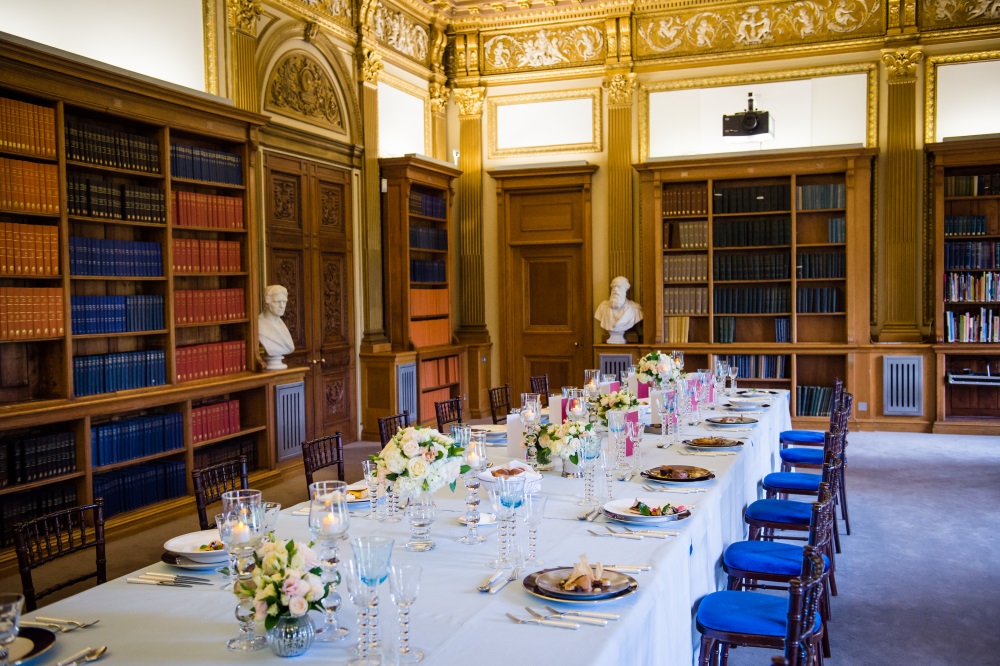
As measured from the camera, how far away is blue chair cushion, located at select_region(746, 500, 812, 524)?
4270 mm

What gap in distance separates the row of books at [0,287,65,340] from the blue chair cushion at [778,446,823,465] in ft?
15.6

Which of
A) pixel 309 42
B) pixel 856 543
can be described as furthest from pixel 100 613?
pixel 309 42

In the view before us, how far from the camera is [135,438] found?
5.73 m

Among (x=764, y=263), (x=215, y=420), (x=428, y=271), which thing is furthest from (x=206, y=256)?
(x=764, y=263)

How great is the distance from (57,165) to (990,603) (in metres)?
5.67

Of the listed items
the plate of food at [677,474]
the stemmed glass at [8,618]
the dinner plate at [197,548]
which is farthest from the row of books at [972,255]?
the stemmed glass at [8,618]

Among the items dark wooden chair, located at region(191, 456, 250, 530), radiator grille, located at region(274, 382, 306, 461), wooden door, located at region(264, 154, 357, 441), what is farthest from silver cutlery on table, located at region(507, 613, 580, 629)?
wooden door, located at region(264, 154, 357, 441)

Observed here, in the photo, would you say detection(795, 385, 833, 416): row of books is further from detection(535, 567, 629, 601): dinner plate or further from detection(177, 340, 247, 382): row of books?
detection(535, 567, 629, 601): dinner plate

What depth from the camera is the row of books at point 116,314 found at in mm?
5469

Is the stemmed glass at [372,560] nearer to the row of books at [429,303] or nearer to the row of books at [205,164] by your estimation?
the row of books at [205,164]

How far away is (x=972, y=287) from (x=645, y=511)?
24.3 feet

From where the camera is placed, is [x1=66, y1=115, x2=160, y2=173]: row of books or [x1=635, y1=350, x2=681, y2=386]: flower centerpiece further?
[x1=635, y1=350, x2=681, y2=386]: flower centerpiece

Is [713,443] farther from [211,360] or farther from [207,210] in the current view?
[207,210]

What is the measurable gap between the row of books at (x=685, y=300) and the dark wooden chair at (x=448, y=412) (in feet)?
Answer: 16.0
